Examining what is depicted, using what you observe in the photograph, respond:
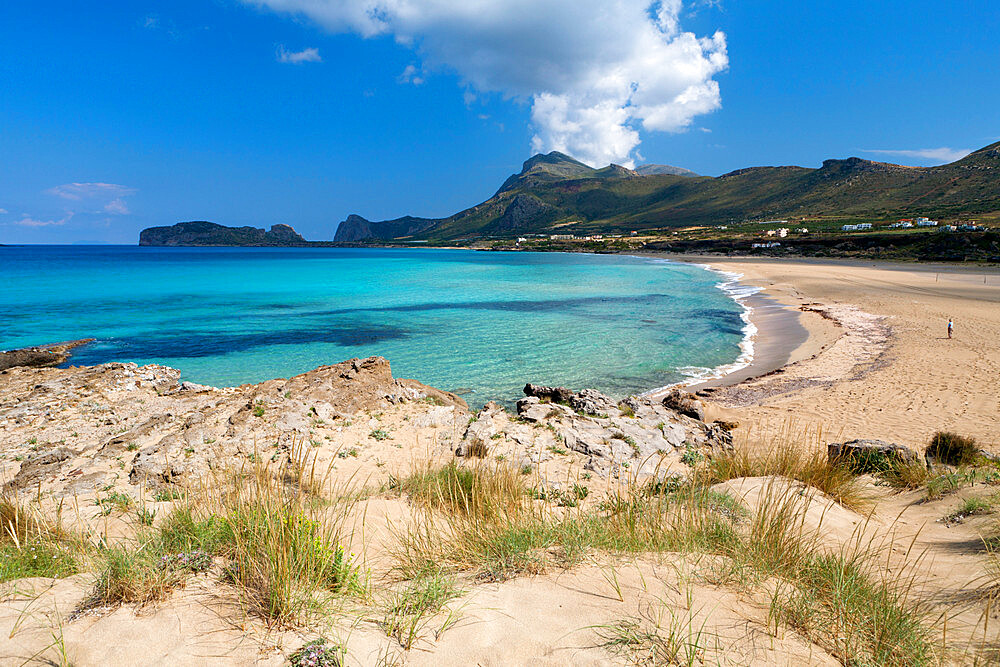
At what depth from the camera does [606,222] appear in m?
173

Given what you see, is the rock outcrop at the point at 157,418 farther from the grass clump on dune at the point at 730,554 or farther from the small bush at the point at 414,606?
the small bush at the point at 414,606

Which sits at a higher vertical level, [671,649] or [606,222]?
[606,222]

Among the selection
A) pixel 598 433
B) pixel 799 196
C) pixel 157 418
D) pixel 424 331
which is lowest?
pixel 598 433

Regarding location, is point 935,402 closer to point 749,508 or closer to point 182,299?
point 749,508

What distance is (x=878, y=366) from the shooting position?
14719 millimetres

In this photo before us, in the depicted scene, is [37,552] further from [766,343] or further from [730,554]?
[766,343]

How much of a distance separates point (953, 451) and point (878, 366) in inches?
375

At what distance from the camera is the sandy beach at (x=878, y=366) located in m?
10.4

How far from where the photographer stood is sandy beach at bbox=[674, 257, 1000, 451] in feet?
34.2

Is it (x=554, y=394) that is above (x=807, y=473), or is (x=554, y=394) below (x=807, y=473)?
below

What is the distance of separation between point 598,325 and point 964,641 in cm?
2292

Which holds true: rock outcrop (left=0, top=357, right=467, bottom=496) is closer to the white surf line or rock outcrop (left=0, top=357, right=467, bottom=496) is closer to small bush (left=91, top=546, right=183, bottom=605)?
small bush (left=91, top=546, right=183, bottom=605)

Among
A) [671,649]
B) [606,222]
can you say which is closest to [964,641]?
[671,649]

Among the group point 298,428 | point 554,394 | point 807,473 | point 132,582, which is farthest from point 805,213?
point 132,582
